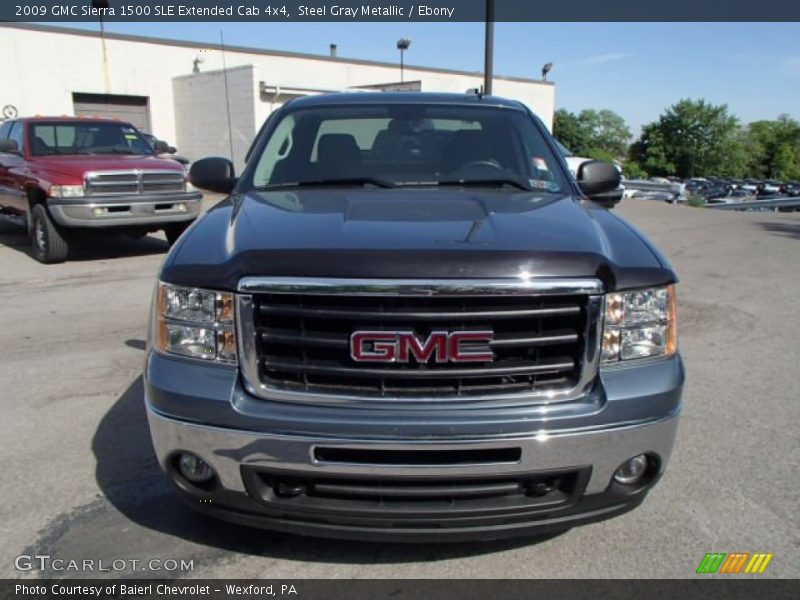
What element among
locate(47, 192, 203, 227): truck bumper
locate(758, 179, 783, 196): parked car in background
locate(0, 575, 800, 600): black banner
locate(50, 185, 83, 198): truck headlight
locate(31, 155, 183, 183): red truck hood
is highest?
locate(31, 155, 183, 183): red truck hood

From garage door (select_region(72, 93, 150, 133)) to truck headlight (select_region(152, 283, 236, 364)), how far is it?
21428 mm

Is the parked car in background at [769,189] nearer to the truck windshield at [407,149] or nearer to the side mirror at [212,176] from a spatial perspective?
the truck windshield at [407,149]

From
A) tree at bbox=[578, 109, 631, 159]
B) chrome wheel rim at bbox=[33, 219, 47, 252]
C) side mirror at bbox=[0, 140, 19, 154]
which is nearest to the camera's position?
chrome wheel rim at bbox=[33, 219, 47, 252]

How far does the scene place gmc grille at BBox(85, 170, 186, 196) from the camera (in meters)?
8.82

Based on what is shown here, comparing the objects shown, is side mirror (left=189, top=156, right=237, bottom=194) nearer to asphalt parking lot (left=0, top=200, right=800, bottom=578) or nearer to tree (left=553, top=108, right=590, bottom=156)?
asphalt parking lot (left=0, top=200, right=800, bottom=578)

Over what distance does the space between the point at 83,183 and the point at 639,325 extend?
8.23 m

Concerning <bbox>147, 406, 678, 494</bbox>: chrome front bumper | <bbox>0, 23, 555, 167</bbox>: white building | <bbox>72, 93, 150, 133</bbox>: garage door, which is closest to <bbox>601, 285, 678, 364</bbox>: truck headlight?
<bbox>147, 406, 678, 494</bbox>: chrome front bumper

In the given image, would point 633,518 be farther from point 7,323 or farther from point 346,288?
point 7,323

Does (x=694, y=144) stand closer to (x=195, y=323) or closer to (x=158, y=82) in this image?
(x=158, y=82)

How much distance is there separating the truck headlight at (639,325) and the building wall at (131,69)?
64.3 ft

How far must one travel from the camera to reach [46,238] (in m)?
8.83

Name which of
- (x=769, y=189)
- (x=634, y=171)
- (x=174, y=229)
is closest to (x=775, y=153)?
(x=634, y=171)

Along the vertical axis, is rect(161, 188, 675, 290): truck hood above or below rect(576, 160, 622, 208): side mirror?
below

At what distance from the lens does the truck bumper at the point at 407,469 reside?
2.18 metres
